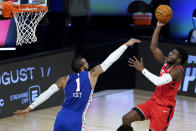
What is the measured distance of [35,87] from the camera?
9578 mm

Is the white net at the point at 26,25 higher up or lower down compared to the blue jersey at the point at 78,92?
higher up

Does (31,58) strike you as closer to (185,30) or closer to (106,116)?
(106,116)

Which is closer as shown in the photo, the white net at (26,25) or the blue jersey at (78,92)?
the blue jersey at (78,92)

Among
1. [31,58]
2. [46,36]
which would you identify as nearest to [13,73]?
[31,58]

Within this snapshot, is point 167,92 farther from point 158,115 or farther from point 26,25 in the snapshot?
point 26,25

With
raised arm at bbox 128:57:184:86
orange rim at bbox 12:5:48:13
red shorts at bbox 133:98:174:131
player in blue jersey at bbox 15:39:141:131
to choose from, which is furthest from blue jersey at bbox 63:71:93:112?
orange rim at bbox 12:5:48:13

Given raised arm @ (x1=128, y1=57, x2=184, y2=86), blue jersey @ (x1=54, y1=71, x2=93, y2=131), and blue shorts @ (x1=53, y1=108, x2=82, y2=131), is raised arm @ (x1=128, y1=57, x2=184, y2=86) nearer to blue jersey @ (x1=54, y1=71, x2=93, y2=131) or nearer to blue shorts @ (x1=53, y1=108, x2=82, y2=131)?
blue jersey @ (x1=54, y1=71, x2=93, y2=131)

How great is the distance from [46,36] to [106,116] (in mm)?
3577

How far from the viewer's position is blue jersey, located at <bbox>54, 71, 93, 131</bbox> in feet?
18.6

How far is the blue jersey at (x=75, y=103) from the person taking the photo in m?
5.67

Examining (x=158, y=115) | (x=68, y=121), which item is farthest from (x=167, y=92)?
(x=68, y=121)

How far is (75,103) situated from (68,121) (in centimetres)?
24

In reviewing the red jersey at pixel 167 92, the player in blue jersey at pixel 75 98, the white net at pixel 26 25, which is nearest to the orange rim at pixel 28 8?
the white net at pixel 26 25

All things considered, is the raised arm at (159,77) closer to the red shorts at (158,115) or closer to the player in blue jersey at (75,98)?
the red shorts at (158,115)
